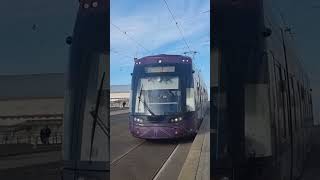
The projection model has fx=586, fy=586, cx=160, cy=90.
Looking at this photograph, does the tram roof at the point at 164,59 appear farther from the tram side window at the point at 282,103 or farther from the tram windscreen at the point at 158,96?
the tram side window at the point at 282,103

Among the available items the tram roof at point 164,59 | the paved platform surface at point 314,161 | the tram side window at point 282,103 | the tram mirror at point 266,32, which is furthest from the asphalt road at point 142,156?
the paved platform surface at point 314,161

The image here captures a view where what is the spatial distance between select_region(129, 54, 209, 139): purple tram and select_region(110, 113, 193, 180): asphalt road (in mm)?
66

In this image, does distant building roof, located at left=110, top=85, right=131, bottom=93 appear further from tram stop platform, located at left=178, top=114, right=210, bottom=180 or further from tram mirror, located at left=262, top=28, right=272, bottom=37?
tram mirror, located at left=262, top=28, right=272, bottom=37

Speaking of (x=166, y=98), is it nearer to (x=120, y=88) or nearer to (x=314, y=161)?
(x=120, y=88)

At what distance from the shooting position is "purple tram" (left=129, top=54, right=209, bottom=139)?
447 centimetres

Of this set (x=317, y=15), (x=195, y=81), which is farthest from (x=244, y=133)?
(x=317, y=15)

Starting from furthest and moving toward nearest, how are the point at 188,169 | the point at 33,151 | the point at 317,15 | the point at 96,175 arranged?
1. the point at 33,151
2. the point at 317,15
3. the point at 96,175
4. the point at 188,169

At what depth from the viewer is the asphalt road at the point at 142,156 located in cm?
443

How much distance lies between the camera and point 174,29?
4.46 meters

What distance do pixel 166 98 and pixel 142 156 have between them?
1.58ft

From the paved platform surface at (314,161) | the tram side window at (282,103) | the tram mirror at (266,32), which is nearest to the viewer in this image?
the tram mirror at (266,32)

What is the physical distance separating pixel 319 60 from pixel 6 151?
82.0 ft

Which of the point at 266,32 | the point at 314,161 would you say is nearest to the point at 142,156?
the point at 266,32

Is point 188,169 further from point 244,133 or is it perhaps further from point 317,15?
point 317,15
